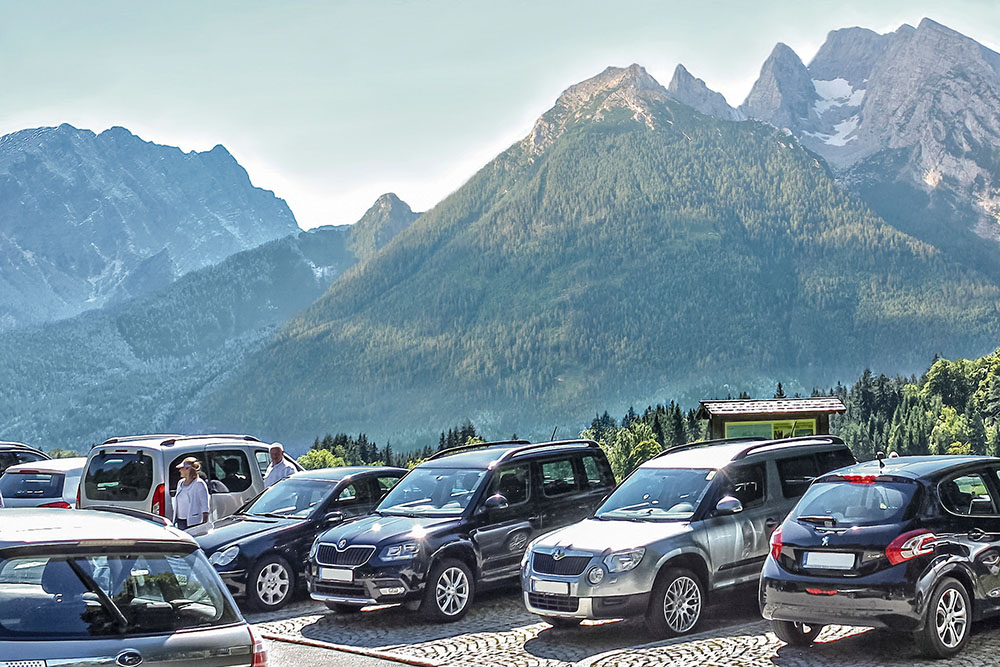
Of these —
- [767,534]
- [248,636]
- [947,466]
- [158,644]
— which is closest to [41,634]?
[158,644]

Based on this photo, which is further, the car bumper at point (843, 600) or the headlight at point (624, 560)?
the headlight at point (624, 560)

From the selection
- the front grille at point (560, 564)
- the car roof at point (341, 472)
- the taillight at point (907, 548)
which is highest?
the car roof at point (341, 472)

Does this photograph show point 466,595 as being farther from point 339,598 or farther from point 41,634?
point 41,634

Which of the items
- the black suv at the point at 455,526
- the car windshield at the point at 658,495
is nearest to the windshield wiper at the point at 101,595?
the car windshield at the point at 658,495

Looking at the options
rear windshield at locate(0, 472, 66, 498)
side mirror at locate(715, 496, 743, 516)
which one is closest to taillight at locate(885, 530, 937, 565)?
side mirror at locate(715, 496, 743, 516)

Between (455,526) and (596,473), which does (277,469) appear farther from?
(596,473)

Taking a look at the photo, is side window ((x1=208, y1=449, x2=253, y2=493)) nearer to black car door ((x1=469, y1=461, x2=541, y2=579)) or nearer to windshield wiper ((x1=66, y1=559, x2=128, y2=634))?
black car door ((x1=469, y1=461, x2=541, y2=579))

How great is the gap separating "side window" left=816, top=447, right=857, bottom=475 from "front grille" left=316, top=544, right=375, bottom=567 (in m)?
5.30

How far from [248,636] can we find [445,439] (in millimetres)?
179089

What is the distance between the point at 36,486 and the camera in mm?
18328

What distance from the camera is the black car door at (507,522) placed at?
13.3 metres

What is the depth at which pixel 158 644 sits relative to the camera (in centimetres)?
508

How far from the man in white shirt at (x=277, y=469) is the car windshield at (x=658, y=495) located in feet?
21.7

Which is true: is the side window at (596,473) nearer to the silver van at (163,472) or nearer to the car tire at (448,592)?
the car tire at (448,592)
